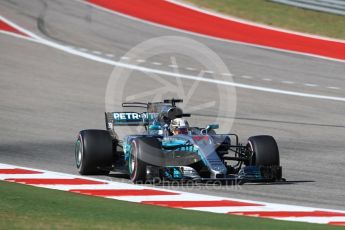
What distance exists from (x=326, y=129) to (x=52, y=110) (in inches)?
240

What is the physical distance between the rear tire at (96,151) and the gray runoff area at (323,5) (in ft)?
68.6

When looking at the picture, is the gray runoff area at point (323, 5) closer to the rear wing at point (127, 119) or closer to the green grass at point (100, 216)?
the rear wing at point (127, 119)

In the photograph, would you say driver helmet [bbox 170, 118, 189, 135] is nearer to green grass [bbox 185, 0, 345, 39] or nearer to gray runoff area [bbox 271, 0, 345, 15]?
green grass [bbox 185, 0, 345, 39]

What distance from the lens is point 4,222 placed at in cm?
1095

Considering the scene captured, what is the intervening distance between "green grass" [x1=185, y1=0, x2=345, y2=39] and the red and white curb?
1991 centimetres

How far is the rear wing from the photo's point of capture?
643 inches

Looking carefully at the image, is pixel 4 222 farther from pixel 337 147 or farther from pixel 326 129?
pixel 326 129

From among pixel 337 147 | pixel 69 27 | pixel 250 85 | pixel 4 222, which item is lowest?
pixel 4 222

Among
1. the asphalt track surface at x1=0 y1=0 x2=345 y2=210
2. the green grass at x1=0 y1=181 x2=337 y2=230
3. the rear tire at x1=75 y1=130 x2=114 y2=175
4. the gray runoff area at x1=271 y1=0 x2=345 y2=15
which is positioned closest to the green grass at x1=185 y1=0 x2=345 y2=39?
the gray runoff area at x1=271 y1=0 x2=345 y2=15

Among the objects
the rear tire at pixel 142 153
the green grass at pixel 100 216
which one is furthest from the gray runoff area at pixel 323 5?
the green grass at pixel 100 216

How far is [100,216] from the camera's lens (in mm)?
11625

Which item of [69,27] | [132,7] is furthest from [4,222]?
[132,7]

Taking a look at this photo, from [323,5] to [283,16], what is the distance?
4.61 ft

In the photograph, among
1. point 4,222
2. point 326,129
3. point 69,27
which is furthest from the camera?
point 69,27
